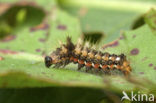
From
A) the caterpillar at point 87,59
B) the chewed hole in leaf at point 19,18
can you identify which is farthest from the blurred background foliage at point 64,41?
the caterpillar at point 87,59

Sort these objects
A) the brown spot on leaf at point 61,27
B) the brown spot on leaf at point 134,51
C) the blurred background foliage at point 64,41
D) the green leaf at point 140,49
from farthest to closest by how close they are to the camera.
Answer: the brown spot on leaf at point 61,27
the brown spot on leaf at point 134,51
the green leaf at point 140,49
the blurred background foliage at point 64,41

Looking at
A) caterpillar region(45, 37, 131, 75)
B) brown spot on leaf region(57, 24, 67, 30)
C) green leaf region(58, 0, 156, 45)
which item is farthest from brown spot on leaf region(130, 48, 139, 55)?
green leaf region(58, 0, 156, 45)

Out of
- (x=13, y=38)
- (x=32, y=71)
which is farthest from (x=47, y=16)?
(x=32, y=71)

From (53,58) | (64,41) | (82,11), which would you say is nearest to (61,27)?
(64,41)

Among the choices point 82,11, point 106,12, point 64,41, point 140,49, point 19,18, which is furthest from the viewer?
point 82,11

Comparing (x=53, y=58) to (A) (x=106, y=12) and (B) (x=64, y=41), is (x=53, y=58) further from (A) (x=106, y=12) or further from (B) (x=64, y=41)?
(A) (x=106, y=12)

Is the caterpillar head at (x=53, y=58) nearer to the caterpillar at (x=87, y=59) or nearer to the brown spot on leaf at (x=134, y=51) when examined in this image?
the caterpillar at (x=87, y=59)

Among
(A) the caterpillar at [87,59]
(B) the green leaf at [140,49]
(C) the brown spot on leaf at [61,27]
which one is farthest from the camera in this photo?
(C) the brown spot on leaf at [61,27]

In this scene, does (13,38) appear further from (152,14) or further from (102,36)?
(152,14)
